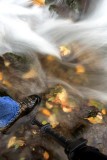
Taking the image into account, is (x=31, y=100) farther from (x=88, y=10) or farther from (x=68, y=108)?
(x=88, y=10)

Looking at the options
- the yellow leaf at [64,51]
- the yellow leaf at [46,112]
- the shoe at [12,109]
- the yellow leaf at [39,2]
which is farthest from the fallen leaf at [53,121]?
the yellow leaf at [39,2]

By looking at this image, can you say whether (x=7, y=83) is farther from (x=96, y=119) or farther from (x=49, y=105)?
(x=96, y=119)

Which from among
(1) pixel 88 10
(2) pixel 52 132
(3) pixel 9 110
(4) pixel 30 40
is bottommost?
(2) pixel 52 132

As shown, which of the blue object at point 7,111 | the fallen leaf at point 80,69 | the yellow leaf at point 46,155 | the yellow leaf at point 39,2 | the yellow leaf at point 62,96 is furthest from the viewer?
the yellow leaf at point 39,2

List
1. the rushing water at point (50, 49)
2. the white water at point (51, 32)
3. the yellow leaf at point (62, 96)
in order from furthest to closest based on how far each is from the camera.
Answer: the white water at point (51, 32), the rushing water at point (50, 49), the yellow leaf at point (62, 96)

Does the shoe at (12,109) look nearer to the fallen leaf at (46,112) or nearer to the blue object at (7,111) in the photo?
the blue object at (7,111)

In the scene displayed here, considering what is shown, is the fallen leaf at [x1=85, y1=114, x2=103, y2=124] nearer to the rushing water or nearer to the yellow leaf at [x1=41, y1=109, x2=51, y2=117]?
the rushing water

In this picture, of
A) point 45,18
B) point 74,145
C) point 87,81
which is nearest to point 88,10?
point 45,18

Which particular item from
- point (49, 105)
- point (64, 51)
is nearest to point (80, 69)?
point (64, 51)
